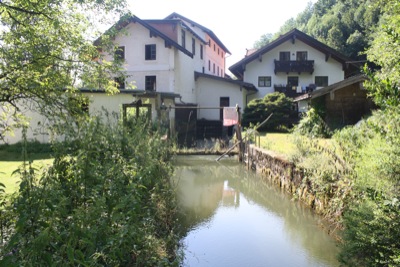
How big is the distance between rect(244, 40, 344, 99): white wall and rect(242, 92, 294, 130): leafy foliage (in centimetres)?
586

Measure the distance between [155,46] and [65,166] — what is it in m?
22.3

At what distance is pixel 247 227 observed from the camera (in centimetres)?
848

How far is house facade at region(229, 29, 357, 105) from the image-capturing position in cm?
3164

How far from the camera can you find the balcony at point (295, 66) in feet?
104

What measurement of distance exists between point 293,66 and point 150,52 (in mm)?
12531

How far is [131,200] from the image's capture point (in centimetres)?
426

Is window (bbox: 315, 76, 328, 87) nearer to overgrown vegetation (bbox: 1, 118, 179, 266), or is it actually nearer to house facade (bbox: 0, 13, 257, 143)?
house facade (bbox: 0, 13, 257, 143)

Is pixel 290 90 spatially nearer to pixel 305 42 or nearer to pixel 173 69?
pixel 305 42

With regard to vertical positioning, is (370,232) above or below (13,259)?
below

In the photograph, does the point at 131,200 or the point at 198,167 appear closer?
the point at 131,200

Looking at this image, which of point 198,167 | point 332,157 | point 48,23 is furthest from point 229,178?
point 48,23

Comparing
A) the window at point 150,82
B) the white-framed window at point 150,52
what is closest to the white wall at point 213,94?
the window at point 150,82

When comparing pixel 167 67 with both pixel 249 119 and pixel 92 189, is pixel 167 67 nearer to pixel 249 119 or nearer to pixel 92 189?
pixel 249 119

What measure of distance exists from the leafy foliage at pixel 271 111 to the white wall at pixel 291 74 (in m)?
5.86
